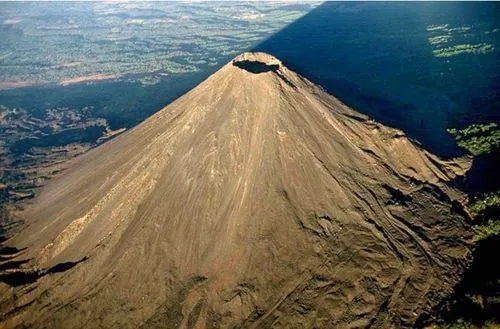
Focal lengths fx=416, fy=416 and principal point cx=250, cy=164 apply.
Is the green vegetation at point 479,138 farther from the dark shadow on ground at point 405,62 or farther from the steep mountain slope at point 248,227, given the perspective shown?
the steep mountain slope at point 248,227

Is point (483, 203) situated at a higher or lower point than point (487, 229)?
higher

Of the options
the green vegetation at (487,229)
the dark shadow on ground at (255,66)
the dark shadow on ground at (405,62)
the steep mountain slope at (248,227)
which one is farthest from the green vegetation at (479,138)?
the dark shadow on ground at (255,66)

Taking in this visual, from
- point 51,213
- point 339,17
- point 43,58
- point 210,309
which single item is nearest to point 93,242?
point 51,213

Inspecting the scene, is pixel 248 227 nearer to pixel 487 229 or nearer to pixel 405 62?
pixel 487 229

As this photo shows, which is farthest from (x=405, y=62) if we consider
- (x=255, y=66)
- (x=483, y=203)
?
(x=483, y=203)

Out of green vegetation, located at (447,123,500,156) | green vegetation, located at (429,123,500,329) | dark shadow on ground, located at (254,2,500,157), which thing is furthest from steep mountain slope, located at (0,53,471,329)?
dark shadow on ground, located at (254,2,500,157)
